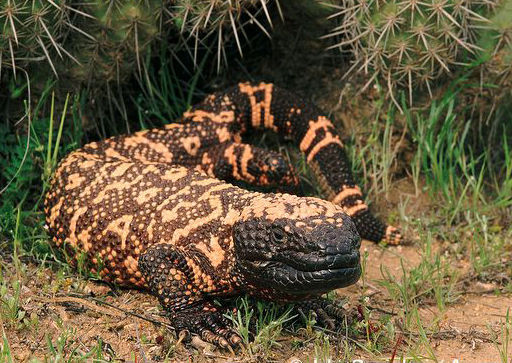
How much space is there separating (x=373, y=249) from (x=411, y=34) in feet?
3.91

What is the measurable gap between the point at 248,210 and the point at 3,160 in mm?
1547

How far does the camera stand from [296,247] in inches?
115

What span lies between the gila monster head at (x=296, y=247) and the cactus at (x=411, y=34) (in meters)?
1.24

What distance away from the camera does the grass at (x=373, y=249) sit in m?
3.07

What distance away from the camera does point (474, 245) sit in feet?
13.5

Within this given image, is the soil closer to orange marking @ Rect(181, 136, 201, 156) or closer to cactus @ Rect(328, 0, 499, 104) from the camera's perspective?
orange marking @ Rect(181, 136, 201, 156)

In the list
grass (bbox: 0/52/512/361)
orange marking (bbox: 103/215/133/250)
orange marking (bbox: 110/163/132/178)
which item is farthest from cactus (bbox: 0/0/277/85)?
orange marking (bbox: 103/215/133/250)

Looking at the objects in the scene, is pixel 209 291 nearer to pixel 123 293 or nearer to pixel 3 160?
pixel 123 293

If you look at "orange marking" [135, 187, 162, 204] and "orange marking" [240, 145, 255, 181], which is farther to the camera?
"orange marking" [240, 145, 255, 181]

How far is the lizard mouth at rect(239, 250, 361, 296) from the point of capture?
2.87 m

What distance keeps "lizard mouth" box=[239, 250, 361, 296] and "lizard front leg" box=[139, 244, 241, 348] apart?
1.12ft

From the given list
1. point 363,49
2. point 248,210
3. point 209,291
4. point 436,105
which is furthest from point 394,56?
point 209,291

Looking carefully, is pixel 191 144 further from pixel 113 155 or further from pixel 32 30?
pixel 32 30

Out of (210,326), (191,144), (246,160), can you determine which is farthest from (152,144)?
(210,326)
